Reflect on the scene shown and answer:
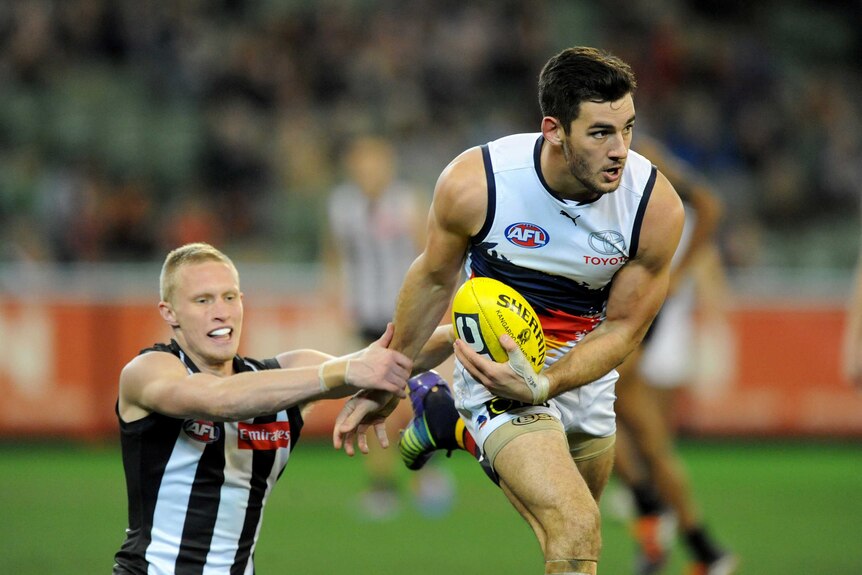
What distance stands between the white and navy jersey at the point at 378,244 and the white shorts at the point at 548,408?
4.99m

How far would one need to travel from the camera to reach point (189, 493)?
179 inches

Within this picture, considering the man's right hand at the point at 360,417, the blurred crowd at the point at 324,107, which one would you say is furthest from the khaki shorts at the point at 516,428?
the blurred crowd at the point at 324,107

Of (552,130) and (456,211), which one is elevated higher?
(552,130)

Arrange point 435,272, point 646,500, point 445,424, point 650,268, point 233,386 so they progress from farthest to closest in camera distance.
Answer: point 646,500, point 445,424, point 435,272, point 650,268, point 233,386

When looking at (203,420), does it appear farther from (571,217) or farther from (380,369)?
(571,217)

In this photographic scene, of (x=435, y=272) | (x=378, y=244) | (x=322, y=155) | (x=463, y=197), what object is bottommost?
(x=435, y=272)

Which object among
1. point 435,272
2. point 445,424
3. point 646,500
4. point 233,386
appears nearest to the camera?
point 233,386

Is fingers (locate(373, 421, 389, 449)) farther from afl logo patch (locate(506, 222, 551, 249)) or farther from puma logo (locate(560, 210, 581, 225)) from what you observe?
puma logo (locate(560, 210, 581, 225))

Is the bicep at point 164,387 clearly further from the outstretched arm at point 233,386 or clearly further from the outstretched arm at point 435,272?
the outstretched arm at point 435,272

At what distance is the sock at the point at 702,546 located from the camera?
270 inches

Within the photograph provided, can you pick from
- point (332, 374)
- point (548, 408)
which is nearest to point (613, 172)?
point (548, 408)

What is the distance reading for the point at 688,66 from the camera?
15500 millimetres

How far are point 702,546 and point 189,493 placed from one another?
334cm

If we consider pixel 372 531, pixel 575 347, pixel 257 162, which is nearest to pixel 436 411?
pixel 575 347
